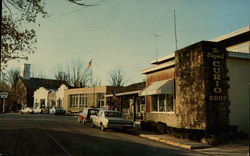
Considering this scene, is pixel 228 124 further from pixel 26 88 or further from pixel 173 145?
pixel 26 88

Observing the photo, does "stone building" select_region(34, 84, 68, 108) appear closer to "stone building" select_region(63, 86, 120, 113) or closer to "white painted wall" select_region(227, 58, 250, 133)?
"stone building" select_region(63, 86, 120, 113)

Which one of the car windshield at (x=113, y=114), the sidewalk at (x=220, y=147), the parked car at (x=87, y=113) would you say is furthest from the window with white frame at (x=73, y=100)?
the sidewalk at (x=220, y=147)

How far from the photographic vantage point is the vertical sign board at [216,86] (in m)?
14.3

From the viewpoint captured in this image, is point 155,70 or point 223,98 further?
point 155,70

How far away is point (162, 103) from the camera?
19.7m

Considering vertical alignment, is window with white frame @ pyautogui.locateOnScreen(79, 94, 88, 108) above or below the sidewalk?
above

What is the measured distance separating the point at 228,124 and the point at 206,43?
16.2ft

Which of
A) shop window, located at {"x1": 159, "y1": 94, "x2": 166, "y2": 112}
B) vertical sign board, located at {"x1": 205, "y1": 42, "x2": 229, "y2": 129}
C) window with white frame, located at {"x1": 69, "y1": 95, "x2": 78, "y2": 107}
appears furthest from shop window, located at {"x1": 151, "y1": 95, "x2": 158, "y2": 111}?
window with white frame, located at {"x1": 69, "y1": 95, "x2": 78, "y2": 107}

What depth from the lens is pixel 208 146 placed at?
1228 cm

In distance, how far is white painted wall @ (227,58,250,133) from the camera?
14.8 m

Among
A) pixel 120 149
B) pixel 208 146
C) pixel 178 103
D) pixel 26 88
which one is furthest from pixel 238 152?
pixel 26 88

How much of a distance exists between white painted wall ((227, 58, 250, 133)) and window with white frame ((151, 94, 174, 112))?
4544 mm

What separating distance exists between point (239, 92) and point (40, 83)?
7046cm

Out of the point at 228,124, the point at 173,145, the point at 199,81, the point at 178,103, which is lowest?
the point at 173,145
